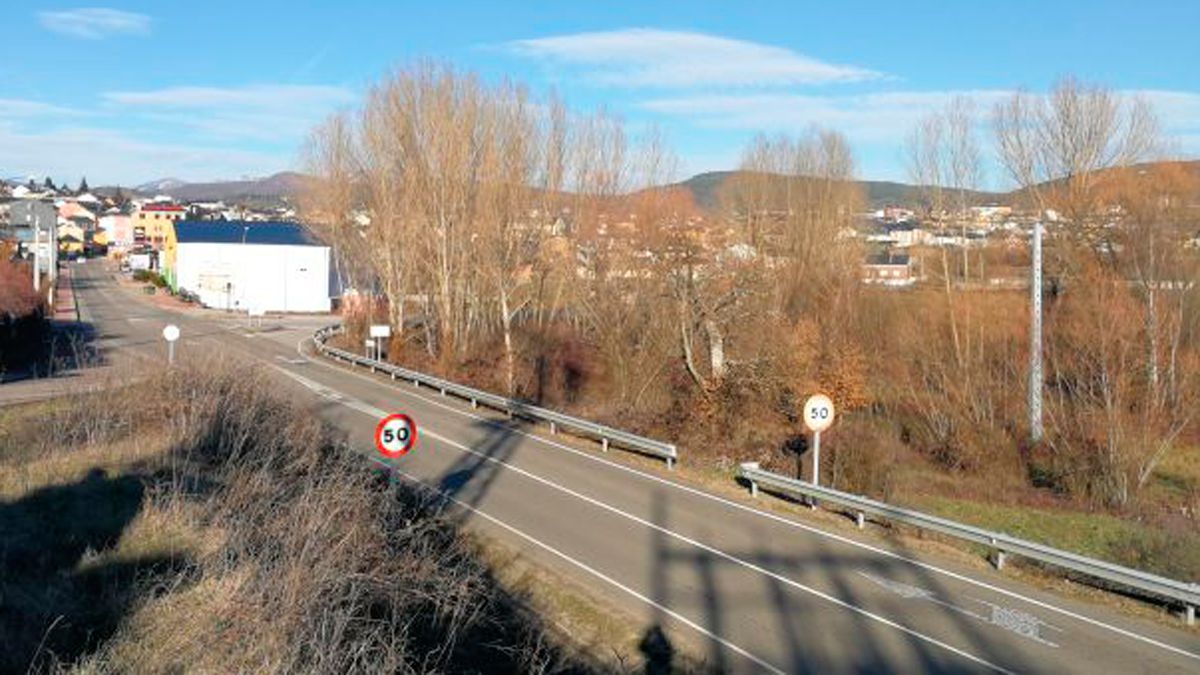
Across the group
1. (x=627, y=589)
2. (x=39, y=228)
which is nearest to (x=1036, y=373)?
(x=627, y=589)

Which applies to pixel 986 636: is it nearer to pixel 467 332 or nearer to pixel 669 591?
pixel 669 591

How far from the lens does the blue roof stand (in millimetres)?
76125

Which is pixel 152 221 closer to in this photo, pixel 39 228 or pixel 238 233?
pixel 238 233

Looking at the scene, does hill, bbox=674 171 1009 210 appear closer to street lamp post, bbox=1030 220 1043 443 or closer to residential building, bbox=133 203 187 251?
street lamp post, bbox=1030 220 1043 443

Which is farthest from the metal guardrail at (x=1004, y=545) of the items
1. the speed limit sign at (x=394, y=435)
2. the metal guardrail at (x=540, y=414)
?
the speed limit sign at (x=394, y=435)

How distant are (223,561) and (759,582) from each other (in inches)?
274

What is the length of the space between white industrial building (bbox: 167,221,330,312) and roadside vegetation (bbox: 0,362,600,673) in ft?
194

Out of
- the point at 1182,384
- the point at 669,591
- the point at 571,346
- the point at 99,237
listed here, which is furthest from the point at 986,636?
the point at 99,237

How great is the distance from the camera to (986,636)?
36.4 feet

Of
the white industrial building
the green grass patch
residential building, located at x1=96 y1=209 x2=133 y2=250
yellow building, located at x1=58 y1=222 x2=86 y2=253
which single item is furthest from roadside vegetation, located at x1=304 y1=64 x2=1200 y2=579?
residential building, located at x1=96 y1=209 x2=133 y2=250

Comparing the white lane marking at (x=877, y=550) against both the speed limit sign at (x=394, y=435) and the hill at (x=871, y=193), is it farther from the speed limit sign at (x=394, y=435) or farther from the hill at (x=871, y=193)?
the hill at (x=871, y=193)

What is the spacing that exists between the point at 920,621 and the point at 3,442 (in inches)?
539

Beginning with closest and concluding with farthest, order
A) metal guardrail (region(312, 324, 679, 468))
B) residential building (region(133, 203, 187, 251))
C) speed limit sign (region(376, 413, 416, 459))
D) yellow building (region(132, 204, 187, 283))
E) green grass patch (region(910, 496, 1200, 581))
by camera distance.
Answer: speed limit sign (region(376, 413, 416, 459)) → green grass patch (region(910, 496, 1200, 581)) → metal guardrail (region(312, 324, 679, 468)) → yellow building (region(132, 204, 187, 283)) → residential building (region(133, 203, 187, 251))

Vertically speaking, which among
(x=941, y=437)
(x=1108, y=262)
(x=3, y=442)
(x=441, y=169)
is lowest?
(x=941, y=437)
